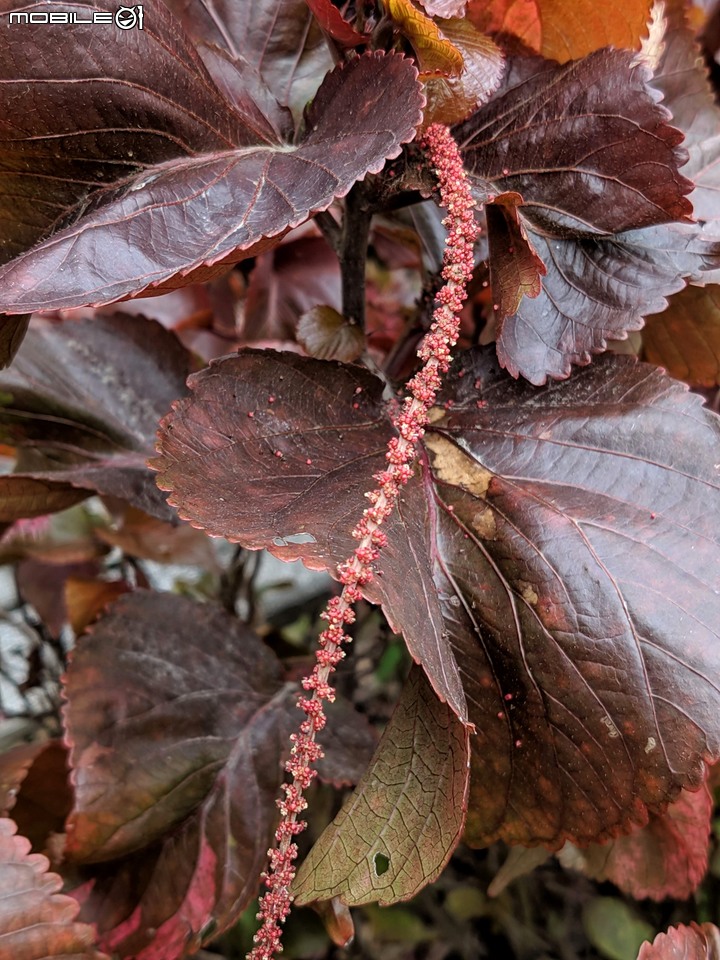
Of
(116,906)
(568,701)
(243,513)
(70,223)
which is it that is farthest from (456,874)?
(70,223)

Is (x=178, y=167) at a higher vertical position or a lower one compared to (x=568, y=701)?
higher

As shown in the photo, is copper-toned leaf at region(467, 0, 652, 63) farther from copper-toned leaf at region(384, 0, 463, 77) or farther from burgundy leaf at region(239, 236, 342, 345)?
burgundy leaf at region(239, 236, 342, 345)

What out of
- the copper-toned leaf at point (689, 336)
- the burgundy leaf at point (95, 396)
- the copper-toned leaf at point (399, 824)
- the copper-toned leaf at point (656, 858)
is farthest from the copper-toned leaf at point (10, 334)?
the copper-toned leaf at point (656, 858)

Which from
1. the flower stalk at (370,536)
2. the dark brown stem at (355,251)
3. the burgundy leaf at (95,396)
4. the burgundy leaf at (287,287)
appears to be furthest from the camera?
the burgundy leaf at (287,287)

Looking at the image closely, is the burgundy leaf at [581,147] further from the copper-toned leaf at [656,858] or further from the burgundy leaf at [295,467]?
the copper-toned leaf at [656,858]

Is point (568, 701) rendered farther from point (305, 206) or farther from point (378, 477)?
point (305, 206)

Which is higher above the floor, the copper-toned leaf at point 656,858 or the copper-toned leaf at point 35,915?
the copper-toned leaf at point 35,915

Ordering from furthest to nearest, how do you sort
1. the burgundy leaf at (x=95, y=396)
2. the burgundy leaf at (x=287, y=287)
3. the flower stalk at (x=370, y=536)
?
the burgundy leaf at (x=287, y=287), the burgundy leaf at (x=95, y=396), the flower stalk at (x=370, y=536)
